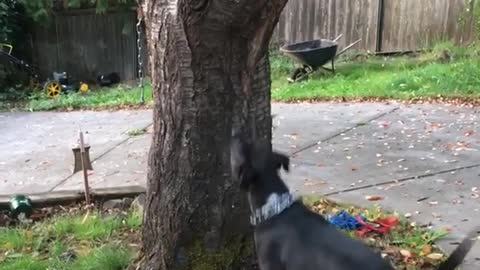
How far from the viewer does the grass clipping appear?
3.80 m

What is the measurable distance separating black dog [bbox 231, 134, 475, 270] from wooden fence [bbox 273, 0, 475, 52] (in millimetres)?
10955

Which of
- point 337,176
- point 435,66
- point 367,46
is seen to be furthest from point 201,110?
point 367,46

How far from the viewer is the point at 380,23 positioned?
14008mm

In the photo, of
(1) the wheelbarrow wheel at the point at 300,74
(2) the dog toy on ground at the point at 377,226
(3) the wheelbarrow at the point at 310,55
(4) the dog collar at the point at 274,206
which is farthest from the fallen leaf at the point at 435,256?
(1) the wheelbarrow wheel at the point at 300,74

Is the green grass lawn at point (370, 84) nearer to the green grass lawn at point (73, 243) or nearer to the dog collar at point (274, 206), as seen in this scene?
the green grass lawn at point (73, 243)

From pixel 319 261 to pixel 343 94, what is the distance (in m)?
7.58

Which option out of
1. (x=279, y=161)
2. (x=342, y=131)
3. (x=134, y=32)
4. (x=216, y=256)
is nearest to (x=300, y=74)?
(x=134, y=32)

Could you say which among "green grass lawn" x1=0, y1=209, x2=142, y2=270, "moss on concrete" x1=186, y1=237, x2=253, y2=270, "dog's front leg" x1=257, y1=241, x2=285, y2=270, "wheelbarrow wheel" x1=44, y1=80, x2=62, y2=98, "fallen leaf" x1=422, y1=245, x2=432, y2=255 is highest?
"dog's front leg" x1=257, y1=241, x2=285, y2=270

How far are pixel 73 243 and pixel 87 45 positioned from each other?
11.3 metres

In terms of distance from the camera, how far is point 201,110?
11.2ft

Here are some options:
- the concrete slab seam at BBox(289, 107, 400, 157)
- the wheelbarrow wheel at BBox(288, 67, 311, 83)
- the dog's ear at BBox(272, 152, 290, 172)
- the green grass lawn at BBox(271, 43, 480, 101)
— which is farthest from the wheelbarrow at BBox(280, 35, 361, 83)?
the dog's ear at BBox(272, 152, 290, 172)

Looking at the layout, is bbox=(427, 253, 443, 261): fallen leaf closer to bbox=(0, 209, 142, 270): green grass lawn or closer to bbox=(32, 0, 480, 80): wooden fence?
bbox=(0, 209, 142, 270): green grass lawn

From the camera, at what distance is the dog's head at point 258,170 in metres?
3.02

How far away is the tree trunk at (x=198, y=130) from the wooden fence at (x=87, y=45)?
11625mm
